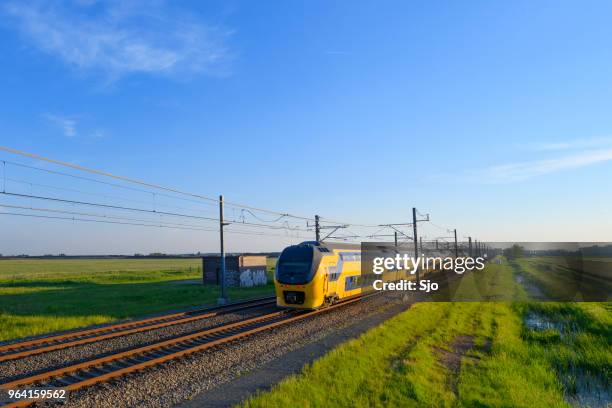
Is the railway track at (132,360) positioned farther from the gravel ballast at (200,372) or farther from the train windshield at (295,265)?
the train windshield at (295,265)

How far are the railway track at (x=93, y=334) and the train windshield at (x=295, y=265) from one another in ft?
12.4

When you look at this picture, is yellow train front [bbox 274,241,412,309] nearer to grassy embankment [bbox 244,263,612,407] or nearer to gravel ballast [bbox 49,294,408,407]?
gravel ballast [bbox 49,294,408,407]

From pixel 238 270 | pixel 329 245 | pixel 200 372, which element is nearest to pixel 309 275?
pixel 329 245

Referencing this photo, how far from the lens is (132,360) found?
1228cm

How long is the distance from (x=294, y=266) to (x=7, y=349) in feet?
40.4

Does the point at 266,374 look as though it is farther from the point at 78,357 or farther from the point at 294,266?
the point at 294,266

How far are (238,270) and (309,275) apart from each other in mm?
24808

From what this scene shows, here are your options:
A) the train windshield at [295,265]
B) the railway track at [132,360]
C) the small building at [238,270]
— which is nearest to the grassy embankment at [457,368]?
the railway track at [132,360]

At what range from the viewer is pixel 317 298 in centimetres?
2130

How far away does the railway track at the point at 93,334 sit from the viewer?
1352 centimetres

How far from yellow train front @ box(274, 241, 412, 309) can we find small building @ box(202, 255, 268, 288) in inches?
868

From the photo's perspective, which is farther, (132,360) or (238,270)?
(238,270)

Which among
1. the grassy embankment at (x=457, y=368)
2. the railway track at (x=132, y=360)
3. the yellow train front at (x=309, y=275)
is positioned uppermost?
→ the yellow train front at (x=309, y=275)

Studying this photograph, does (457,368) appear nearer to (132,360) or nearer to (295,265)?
(132,360)
